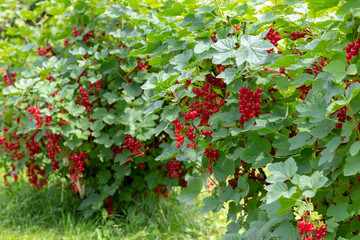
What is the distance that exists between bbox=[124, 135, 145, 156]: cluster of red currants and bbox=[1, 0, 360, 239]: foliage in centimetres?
2

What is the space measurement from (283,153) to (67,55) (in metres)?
2.58

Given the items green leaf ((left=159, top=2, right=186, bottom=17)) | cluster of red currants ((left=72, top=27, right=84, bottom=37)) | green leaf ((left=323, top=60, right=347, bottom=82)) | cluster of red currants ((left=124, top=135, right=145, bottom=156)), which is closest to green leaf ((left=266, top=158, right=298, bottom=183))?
green leaf ((left=323, top=60, right=347, bottom=82))

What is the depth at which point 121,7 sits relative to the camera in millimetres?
3342

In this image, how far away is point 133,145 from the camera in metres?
3.28

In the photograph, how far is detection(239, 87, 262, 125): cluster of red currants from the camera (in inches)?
73.4

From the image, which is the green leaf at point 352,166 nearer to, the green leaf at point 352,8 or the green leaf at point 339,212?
the green leaf at point 339,212

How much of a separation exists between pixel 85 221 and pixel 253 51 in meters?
Answer: 2.56

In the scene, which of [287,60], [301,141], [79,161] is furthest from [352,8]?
[79,161]

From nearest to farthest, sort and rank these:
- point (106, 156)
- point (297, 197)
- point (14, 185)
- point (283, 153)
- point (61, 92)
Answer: point (297, 197), point (283, 153), point (61, 92), point (106, 156), point (14, 185)

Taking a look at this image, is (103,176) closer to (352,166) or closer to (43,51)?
(43,51)

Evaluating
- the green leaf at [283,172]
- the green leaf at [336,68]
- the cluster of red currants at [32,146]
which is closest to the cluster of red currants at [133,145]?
the cluster of red currants at [32,146]

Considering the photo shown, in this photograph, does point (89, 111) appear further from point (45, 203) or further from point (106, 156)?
point (45, 203)

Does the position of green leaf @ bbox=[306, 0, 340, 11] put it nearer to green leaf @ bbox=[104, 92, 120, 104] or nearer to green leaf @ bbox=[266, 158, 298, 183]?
green leaf @ bbox=[266, 158, 298, 183]

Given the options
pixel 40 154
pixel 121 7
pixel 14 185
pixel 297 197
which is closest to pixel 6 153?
pixel 40 154
